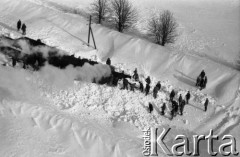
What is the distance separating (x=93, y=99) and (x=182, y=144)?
20.3ft

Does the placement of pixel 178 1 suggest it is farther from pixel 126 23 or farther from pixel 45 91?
pixel 45 91

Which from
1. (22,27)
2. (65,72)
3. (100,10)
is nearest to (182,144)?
(65,72)

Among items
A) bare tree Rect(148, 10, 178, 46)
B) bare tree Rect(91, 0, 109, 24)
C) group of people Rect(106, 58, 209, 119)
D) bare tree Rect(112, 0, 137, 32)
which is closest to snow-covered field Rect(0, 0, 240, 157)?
group of people Rect(106, 58, 209, 119)

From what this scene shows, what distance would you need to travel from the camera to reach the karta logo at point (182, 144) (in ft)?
65.9

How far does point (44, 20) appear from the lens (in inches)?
1265

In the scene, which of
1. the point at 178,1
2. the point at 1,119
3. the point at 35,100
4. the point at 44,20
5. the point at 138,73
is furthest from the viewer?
the point at 178,1

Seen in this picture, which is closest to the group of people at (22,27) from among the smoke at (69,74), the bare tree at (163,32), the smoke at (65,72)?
the smoke at (65,72)

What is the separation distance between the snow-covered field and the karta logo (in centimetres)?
44

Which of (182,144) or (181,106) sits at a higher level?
(181,106)

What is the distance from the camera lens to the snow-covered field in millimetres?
19625

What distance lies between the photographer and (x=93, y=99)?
2298cm

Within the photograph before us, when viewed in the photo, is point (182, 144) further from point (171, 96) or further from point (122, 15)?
point (122, 15)

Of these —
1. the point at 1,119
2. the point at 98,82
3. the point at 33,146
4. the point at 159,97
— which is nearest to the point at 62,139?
the point at 33,146

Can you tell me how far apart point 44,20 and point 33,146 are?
15928mm
